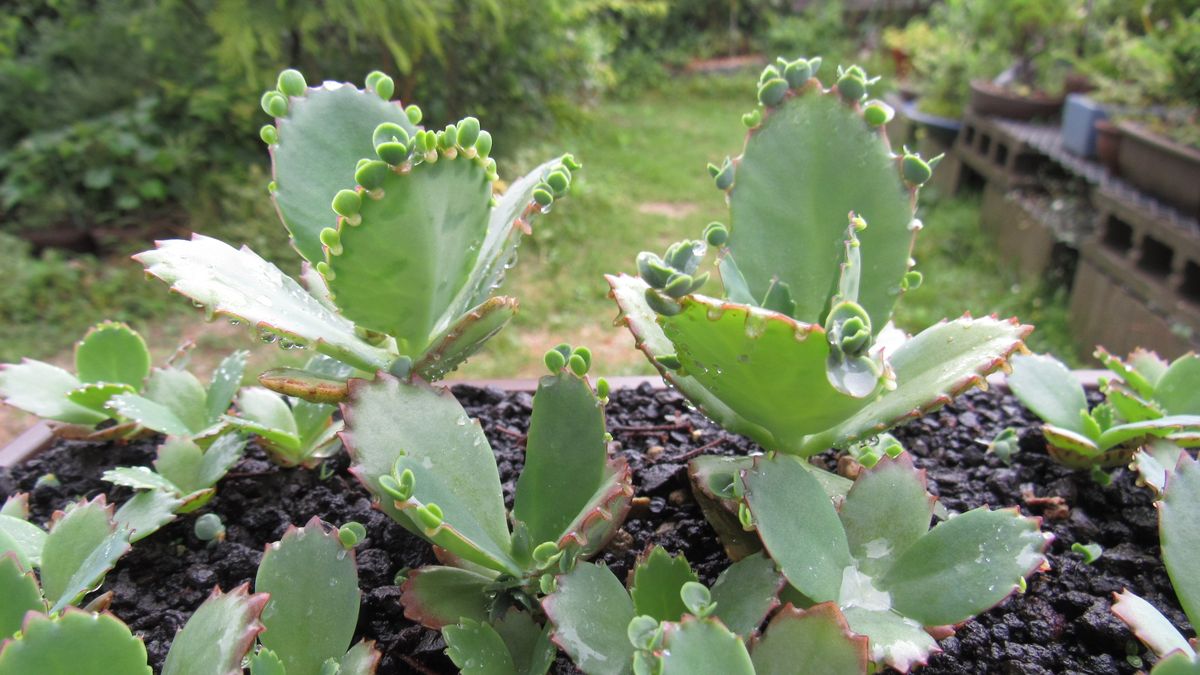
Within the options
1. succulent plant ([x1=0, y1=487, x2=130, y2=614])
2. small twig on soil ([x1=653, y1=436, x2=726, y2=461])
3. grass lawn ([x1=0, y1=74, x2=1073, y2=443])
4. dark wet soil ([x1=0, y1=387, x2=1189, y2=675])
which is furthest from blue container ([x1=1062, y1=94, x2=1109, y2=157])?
succulent plant ([x1=0, y1=487, x2=130, y2=614])

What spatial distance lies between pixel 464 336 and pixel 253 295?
179 millimetres

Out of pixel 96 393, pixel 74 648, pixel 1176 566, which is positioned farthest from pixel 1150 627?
pixel 96 393

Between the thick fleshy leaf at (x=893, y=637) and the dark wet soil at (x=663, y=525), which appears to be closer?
the thick fleshy leaf at (x=893, y=637)

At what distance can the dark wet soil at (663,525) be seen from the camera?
708 millimetres

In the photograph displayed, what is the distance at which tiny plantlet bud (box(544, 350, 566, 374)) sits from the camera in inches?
25.6

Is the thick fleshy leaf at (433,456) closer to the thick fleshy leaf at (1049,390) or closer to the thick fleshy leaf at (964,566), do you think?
the thick fleshy leaf at (964,566)

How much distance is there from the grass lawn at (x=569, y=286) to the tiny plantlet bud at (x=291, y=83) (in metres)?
1.52

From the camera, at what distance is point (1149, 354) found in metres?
0.99

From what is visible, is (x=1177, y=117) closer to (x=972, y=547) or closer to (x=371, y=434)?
(x=972, y=547)

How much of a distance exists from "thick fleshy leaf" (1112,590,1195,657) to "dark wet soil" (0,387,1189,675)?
10 centimetres

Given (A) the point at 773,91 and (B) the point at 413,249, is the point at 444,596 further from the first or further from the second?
(A) the point at 773,91

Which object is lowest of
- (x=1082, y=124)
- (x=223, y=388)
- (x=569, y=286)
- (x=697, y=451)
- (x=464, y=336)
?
(x=569, y=286)

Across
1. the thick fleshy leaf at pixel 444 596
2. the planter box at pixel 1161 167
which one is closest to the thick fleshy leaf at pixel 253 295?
the thick fleshy leaf at pixel 444 596

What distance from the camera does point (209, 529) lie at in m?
0.82
